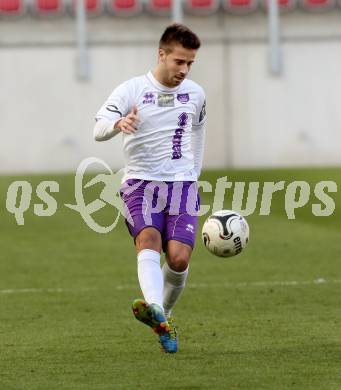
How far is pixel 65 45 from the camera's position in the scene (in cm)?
3341

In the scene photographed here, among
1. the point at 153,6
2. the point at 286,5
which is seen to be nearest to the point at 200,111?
the point at 153,6

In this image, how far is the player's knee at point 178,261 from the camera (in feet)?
27.9

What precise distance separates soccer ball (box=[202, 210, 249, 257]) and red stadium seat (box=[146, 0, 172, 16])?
25077mm

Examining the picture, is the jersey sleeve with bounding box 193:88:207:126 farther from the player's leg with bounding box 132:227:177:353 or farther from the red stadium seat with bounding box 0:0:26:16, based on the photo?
the red stadium seat with bounding box 0:0:26:16

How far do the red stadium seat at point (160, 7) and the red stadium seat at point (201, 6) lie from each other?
491mm

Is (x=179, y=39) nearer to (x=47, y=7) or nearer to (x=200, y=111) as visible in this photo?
(x=200, y=111)

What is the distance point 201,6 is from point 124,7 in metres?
1.99

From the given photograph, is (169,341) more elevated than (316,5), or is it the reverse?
(169,341)

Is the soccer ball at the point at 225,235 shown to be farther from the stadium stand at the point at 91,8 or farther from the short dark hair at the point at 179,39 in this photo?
the stadium stand at the point at 91,8

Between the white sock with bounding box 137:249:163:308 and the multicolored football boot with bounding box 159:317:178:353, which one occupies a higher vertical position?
the white sock with bounding box 137:249:163:308

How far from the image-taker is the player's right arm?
798 cm

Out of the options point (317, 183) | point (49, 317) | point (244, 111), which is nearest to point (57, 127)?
point (244, 111)

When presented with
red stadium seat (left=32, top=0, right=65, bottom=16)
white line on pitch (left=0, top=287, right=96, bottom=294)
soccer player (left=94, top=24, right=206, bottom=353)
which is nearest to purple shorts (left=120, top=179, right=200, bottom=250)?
soccer player (left=94, top=24, right=206, bottom=353)

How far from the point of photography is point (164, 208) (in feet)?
28.4
